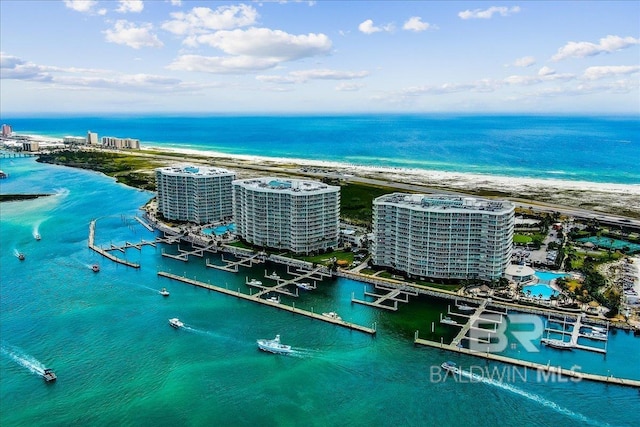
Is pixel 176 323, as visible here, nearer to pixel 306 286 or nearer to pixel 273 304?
pixel 273 304

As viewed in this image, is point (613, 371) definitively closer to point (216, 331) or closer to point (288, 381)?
point (288, 381)

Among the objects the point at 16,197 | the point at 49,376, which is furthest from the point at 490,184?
the point at 49,376

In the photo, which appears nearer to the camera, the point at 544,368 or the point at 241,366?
the point at 544,368

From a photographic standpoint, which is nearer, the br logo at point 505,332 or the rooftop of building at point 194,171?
the br logo at point 505,332

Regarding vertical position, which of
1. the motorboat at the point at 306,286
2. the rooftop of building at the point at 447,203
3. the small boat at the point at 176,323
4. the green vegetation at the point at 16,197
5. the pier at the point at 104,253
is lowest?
the small boat at the point at 176,323

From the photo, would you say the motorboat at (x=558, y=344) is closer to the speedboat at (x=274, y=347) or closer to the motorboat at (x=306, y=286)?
the speedboat at (x=274, y=347)

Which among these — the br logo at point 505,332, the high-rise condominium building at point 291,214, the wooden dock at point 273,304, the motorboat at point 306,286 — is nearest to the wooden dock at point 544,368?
the br logo at point 505,332

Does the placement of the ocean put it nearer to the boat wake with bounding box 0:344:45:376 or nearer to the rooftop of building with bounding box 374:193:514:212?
the boat wake with bounding box 0:344:45:376
